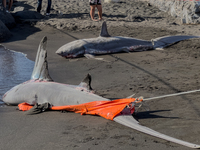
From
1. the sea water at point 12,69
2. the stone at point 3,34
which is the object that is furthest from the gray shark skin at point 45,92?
the stone at point 3,34

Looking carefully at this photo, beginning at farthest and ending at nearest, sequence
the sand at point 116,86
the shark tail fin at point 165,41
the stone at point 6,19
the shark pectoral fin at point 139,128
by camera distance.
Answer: the stone at point 6,19 → the shark tail fin at point 165,41 → the sand at point 116,86 → the shark pectoral fin at point 139,128

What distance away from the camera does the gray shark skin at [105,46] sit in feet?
26.7

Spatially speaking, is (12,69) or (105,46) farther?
(105,46)

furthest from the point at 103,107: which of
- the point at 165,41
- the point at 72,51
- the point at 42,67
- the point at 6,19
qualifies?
the point at 6,19

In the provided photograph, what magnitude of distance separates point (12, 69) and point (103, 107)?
3.78 meters

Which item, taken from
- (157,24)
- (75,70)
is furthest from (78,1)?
(75,70)

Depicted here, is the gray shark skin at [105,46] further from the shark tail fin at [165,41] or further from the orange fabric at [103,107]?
the orange fabric at [103,107]

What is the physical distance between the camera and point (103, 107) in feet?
13.0

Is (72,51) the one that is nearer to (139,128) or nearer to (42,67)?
(42,67)

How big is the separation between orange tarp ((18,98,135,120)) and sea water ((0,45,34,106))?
159cm

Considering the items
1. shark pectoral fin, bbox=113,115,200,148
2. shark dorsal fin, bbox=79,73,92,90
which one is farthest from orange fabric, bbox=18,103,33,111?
shark pectoral fin, bbox=113,115,200,148

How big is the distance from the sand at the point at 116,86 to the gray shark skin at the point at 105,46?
24 cm

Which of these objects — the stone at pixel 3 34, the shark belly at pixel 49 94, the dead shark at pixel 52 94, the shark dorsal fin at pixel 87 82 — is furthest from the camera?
the stone at pixel 3 34

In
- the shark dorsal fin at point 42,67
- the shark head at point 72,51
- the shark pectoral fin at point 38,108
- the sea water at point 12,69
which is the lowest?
the sea water at point 12,69
